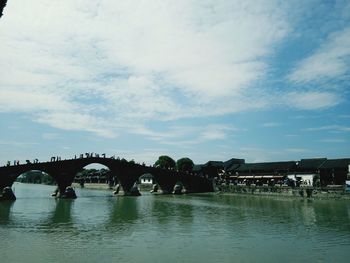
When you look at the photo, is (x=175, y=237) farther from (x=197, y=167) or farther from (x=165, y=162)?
(x=197, y=167)

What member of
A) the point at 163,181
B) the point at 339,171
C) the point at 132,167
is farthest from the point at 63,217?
the point at 339,171

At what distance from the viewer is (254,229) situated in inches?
870

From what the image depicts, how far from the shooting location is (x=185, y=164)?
77875mm

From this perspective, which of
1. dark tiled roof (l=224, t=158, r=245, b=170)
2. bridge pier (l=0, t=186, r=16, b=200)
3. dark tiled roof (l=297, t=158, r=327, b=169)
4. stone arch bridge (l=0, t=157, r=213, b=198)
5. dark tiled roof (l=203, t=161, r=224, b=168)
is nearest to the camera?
bridge pier (l=0, t=186, r=16, b=200)

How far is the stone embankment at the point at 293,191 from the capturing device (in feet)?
145

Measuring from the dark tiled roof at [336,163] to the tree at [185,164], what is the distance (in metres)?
28.3

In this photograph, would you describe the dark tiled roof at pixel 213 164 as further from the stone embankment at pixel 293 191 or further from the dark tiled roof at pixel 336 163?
the dark tiled roof at pixel 336 163

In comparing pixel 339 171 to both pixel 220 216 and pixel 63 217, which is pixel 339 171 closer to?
pixel 220 216

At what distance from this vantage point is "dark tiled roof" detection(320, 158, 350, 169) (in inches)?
2115

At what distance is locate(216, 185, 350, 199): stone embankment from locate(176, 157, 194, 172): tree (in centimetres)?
1837

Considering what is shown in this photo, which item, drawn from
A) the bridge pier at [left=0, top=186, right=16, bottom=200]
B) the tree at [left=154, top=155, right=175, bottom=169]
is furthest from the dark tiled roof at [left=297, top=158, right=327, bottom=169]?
the bridge pier at [left=0, top=186, right=16, bottom=200]

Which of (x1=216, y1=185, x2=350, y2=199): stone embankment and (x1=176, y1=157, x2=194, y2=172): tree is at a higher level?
(x1=176, y1=157, x2=194, y2=172): tree

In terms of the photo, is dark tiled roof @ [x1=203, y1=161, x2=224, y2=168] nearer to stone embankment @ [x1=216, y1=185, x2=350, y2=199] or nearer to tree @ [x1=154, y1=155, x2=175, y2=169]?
tree @ [x1=154, y1=155, x2=175, y2=169]

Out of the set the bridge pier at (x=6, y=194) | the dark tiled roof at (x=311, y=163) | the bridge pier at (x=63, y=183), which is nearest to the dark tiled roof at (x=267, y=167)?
the dark tiled roof at (x=311, y=163)
